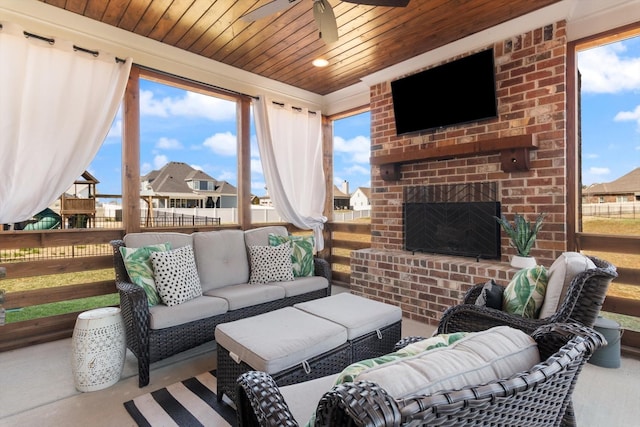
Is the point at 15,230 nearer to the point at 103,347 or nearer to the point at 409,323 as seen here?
the point at 103,347

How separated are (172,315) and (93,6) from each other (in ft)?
8.71

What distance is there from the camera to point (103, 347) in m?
2.11

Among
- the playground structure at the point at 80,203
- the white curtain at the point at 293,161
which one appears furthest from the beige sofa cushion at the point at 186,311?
the white curtain at the point at 293,161

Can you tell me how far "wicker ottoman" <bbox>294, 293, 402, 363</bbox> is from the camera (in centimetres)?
202

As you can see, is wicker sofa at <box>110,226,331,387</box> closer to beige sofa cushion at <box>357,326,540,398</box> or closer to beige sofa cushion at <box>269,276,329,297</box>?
beige sofa cushion at <box>269,276,329,297</box>

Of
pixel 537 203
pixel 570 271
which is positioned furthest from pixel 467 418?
pixel 537 203

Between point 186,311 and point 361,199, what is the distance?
9.54ft

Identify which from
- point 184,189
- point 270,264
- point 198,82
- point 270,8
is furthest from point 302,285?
point 198,82

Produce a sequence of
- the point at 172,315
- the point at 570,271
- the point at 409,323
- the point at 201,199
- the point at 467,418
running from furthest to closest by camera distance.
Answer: the point at 201,199
the point at 409,323
the point at 172,315
the point at 570,271
the point at 467,418

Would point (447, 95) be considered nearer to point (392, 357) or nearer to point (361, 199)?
point (361, 199)

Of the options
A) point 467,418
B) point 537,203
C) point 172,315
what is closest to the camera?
point 467,418

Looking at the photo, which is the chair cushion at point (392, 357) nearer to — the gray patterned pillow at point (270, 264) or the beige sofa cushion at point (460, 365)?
the beige sofa cushion at point (460, 365)

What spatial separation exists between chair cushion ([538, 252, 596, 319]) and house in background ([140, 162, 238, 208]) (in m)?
3.42

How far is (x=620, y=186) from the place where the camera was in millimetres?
2744
